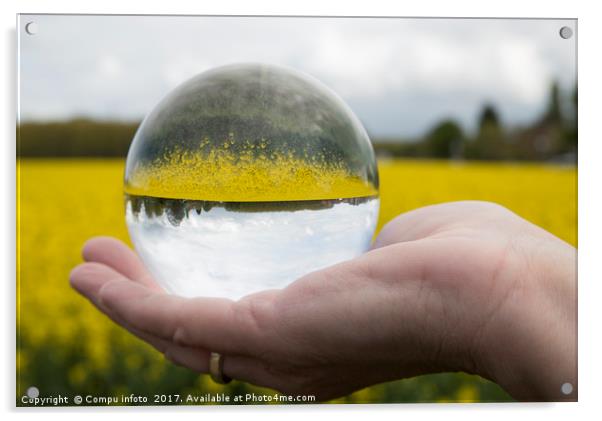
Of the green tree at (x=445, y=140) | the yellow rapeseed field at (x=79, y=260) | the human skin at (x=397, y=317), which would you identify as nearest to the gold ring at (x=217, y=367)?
the human skin at (x=397, y=317)

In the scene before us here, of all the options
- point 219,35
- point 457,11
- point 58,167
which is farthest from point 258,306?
point 58,167

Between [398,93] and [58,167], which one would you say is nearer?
[398,93]

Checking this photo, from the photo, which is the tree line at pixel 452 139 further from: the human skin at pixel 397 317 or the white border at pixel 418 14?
the human skin at pixel 397 317

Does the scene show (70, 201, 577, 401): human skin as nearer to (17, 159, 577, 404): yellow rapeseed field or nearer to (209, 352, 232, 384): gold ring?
(209, 352, 232, 384): gold ring

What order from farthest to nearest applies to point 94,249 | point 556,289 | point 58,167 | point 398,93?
point 58,167, point 398,93, point 94,249, point 556,289

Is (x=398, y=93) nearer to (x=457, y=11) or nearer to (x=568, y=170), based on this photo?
(x=457, y=11)
